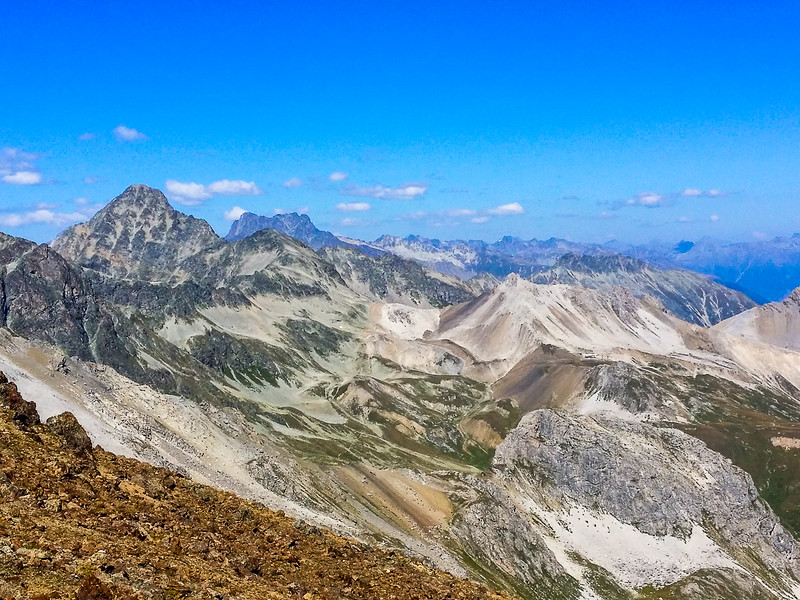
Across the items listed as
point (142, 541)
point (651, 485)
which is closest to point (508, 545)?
point (651, 485)

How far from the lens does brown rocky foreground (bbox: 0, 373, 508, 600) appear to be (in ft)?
70.4

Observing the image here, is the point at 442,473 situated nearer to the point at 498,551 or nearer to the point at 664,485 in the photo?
the point at 498,551

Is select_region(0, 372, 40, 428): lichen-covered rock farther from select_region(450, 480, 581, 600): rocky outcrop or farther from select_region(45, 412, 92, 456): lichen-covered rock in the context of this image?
select_region(450, 480, 581, 600): rocky outcrop

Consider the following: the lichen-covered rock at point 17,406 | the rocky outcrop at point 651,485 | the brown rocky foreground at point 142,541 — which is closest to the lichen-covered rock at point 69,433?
the brown rocky foreground at point 142,541

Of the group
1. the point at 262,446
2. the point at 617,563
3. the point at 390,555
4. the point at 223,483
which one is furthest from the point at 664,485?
the point at 390,555

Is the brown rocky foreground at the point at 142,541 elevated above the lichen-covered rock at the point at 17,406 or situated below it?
below

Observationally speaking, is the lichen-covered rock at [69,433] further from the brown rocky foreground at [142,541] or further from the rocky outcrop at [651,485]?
the rocky outcrop at [651,485]

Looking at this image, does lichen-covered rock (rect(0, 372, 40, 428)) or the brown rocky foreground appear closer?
the brown rocky foreground

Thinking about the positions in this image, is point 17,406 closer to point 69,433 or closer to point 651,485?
point 69,433

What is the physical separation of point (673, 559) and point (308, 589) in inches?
6359

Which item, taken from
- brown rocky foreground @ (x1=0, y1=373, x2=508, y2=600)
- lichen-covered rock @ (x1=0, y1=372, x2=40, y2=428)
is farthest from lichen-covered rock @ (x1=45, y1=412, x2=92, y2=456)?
lichen-covered rock @ (x1=0, y1=372, x2=40, y2=428)

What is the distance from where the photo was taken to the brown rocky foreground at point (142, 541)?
2147cm

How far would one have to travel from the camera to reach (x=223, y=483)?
80000mm

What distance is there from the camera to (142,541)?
27.8 metres
